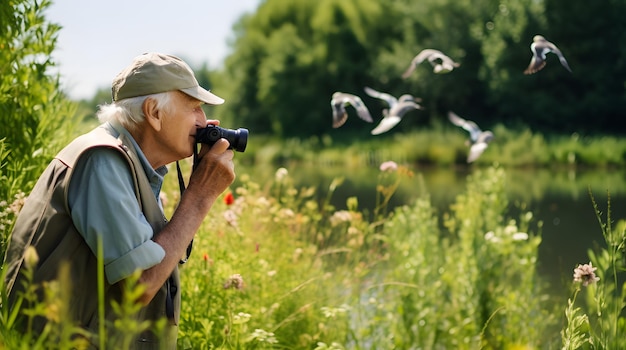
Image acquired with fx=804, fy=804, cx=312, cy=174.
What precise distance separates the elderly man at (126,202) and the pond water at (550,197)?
9.91 ft

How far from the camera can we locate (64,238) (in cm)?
187

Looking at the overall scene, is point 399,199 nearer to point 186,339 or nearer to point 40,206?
point 186,339

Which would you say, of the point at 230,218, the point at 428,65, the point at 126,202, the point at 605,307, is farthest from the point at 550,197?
the point at 428,65

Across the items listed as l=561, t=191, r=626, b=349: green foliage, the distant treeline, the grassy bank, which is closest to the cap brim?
l=561, t=191, r=626, b=349: green foliage

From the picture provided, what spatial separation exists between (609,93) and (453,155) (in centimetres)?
819

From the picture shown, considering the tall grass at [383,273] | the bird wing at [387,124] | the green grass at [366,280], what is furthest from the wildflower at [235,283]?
the bird wing at [387,124]

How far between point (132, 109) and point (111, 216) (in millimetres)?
349

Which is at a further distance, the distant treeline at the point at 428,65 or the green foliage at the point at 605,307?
the distant treeline at the point at 428,65

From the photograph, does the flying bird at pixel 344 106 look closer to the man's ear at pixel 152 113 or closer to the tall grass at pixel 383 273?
the tall grass at pixel 383 273

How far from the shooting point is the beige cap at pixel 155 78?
6.65 ft

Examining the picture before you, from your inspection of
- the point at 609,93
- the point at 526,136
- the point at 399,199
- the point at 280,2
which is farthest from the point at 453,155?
the point at 280,2

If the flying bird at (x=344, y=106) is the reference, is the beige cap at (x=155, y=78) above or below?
above

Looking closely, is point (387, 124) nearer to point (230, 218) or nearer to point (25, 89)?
point (230, 218)

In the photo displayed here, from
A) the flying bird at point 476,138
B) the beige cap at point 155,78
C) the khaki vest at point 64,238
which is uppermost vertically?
the beige cap at point 155,78
